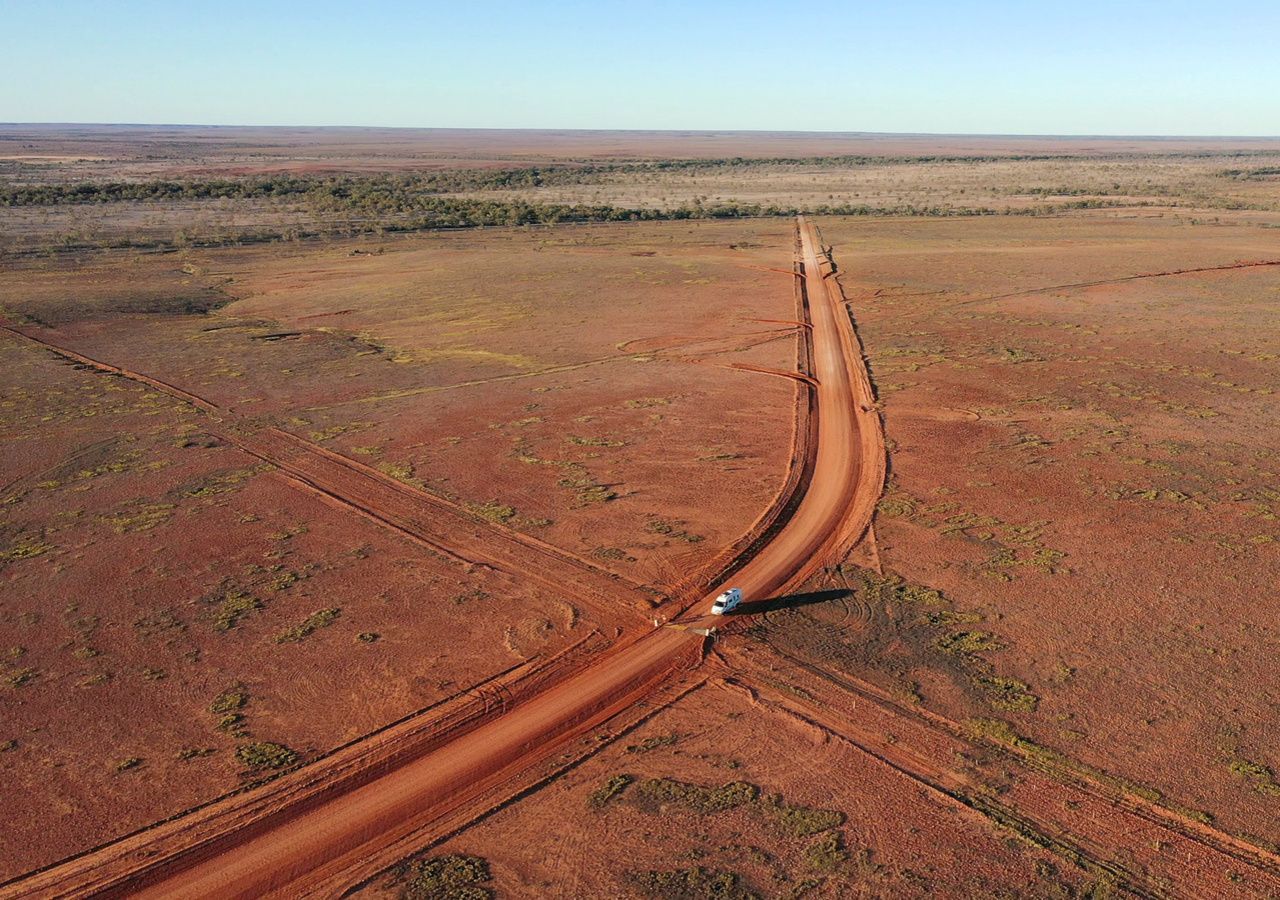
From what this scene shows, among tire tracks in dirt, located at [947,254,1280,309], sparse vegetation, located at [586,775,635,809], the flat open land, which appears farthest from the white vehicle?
tire tracks in dirt, located at [947,254,1280,309]

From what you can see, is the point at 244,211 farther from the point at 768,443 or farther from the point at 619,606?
the point at 619,606

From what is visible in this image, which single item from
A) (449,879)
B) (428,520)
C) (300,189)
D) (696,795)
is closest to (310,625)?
(428,520)

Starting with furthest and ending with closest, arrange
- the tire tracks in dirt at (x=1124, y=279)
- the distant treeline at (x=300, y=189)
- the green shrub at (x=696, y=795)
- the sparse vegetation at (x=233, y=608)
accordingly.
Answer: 1. the distant treeline at (x=300, y=189)
2. the tire tracks in dirt at (x=1124, y=279)
3. the sparse vegetation at (x=233, y=608)
4. the green shrub at (x=696, y=795)

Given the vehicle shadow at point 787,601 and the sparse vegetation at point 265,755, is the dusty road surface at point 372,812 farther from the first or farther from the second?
the sparse vegetation at point 265,755

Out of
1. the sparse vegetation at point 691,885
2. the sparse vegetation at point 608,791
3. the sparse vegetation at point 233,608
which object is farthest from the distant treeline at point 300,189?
the sparse vegetation at point 691,885

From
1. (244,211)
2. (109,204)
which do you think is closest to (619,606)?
(244,211)

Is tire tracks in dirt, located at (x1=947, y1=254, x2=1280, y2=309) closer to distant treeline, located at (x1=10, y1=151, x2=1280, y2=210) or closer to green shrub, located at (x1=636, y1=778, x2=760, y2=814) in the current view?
green shrub, located at (x1=636, y1=778, x2=760, y2=814)
